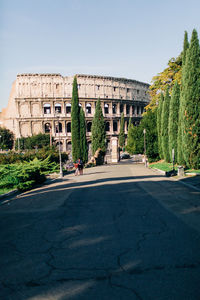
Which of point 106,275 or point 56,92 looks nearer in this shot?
point 106,275

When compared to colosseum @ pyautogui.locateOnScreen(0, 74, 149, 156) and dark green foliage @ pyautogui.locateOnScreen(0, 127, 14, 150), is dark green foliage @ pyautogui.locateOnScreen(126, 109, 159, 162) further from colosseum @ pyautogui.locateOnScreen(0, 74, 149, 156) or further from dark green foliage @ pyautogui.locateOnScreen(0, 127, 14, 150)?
dark green foliage @ pyautogui.locateOnScreen(0, 127, 14, 150)

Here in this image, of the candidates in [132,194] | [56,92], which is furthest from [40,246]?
[56,92]

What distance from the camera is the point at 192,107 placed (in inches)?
834

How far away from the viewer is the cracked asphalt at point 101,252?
3.70m

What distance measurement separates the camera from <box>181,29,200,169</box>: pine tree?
2083 centimetres

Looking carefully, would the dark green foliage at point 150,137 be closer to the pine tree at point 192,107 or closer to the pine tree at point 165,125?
the pine tree at point 165,125

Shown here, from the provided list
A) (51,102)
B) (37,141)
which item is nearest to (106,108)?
(51,102)

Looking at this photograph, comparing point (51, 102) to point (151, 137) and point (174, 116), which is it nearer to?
point (151, 137)

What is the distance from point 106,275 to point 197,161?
1832 cm

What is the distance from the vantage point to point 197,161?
2061cm

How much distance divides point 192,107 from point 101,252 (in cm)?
1876

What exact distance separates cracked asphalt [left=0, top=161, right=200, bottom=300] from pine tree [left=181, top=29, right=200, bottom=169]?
12292mm

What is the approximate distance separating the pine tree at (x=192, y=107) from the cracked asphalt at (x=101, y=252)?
12292 mm

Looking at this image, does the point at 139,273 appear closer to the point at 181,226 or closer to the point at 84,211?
the point at 181,226
